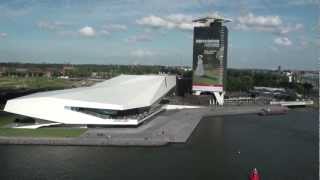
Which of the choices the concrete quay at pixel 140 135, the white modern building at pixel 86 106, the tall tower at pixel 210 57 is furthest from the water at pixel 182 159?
the tall tower at pixel 210 57

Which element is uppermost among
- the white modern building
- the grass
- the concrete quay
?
the white modern building

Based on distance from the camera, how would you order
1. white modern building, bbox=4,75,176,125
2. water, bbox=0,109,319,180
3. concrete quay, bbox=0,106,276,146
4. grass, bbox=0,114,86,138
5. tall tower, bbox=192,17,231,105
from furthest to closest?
tall tower, bbox=192,17,231,105 → white modern building, bbox=4,75,176,125 → grass, bbox=0,114,86,138 → concrete quay, bbox=0,106,276,146 → water, bbox=0,109,319,180

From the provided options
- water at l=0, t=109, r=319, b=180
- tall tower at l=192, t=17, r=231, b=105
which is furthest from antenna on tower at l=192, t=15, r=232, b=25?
water at l=0, t=109, r=319, b=180

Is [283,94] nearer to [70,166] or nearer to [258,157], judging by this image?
[258,157]

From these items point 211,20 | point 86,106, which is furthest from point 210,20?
point 86,106

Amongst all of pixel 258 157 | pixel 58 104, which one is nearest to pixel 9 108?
pixel 58 104

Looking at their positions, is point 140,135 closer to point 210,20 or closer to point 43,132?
point 43,132

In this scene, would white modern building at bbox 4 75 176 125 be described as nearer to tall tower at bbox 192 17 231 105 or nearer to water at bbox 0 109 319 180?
water at bbox 0 109 319 180
